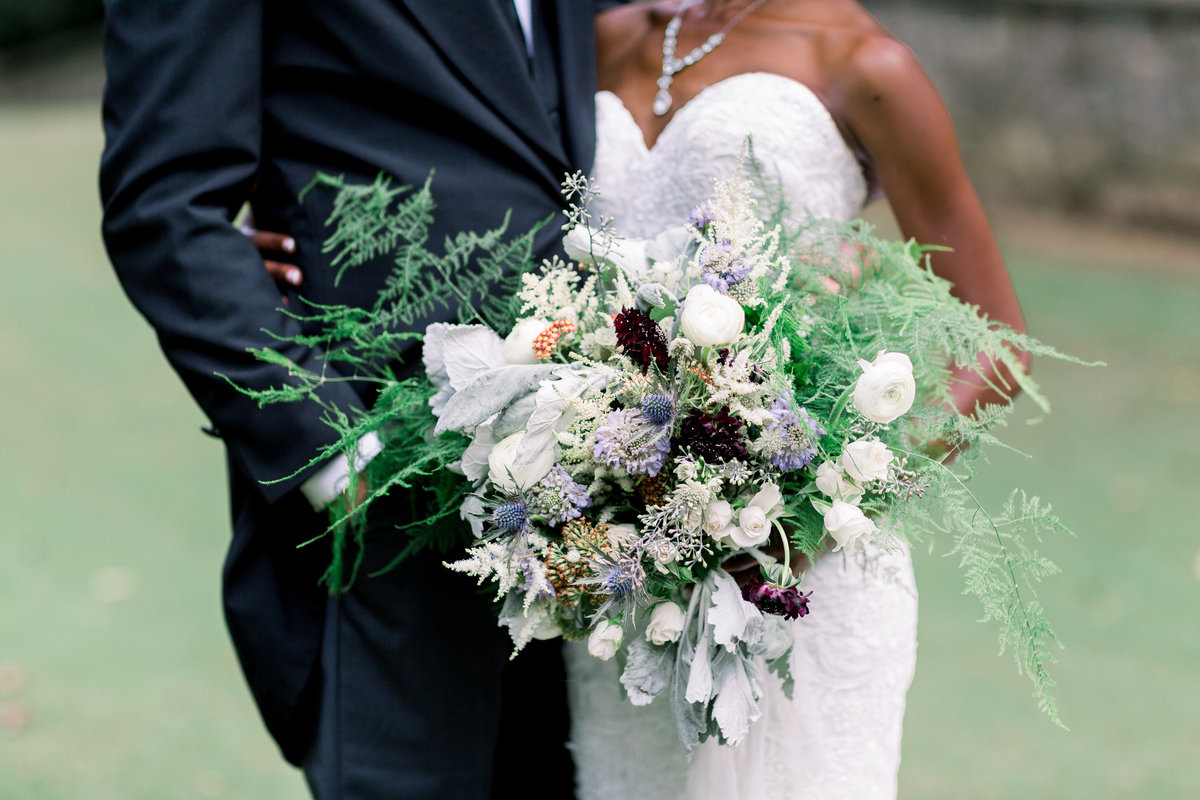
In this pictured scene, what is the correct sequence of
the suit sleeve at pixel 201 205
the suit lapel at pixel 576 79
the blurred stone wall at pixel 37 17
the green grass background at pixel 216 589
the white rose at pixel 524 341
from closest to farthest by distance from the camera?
the white rose at pixel 524 341 → the suit sleeve at pixel 201 205 → the suit lapel at pixel 576 79 → the green grass background at pixel 216 589 → the blurred stone wall at pixel 37 17

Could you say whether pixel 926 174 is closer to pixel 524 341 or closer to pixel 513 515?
pixel 524 341

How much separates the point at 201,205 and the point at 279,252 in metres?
0.18

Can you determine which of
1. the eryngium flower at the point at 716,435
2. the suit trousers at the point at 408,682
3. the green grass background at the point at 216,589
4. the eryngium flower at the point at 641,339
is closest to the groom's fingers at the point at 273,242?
the suit trousers at the point at 408,682

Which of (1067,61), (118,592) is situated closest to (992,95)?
(1067,61)

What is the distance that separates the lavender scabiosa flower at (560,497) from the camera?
4.92 feet

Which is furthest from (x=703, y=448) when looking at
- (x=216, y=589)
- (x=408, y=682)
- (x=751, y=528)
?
(x=216, y=589)

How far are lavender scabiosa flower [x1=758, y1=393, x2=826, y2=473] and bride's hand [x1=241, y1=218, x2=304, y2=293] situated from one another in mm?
931

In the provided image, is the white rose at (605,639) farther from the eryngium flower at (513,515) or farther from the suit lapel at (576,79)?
the suit lapel at (576,79)

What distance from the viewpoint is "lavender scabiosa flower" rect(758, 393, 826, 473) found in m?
1.44

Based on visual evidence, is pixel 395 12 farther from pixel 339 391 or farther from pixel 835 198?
pixel 835 198

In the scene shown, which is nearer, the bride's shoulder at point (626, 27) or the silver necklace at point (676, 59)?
the silver necklace at point (676, 59)

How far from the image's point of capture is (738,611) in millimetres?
1506

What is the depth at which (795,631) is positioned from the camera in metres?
2.03

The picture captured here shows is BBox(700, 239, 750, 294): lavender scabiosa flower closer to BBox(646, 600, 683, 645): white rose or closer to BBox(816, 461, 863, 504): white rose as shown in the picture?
BBox(816, 461, 863, 504): white rose
